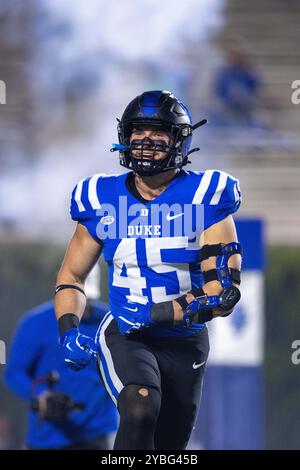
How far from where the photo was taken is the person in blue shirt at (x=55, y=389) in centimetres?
542

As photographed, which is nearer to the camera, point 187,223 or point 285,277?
point 187,223

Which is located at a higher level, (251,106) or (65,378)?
(251,106)

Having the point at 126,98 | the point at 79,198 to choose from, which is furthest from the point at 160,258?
the point at 126,98

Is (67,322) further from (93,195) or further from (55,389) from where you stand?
(55,389)

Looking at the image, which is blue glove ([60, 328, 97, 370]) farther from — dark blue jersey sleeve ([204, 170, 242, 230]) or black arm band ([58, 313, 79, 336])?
dark blue jersey sleeve ([204, 170, 242, 230])

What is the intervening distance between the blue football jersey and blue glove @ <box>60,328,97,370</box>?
172 mm

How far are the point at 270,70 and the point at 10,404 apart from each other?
14.3 feet

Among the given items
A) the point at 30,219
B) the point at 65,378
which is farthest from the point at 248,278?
the point at 30,219

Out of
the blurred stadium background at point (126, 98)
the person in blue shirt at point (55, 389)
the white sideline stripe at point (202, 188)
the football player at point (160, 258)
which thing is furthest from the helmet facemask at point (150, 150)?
the blurred stadium background at point (126, 98)

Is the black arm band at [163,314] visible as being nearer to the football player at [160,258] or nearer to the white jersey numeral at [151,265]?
the football player at [160,258]

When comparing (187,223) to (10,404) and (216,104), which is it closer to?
(10,404)

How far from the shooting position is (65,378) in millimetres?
5512

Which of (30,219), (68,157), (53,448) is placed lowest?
(53,448)

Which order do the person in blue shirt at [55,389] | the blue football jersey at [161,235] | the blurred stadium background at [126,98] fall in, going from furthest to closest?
the blurred stadium background at [126,98] < the person in blue shirt at [55,389] < the blue football jersey at [161,235]
